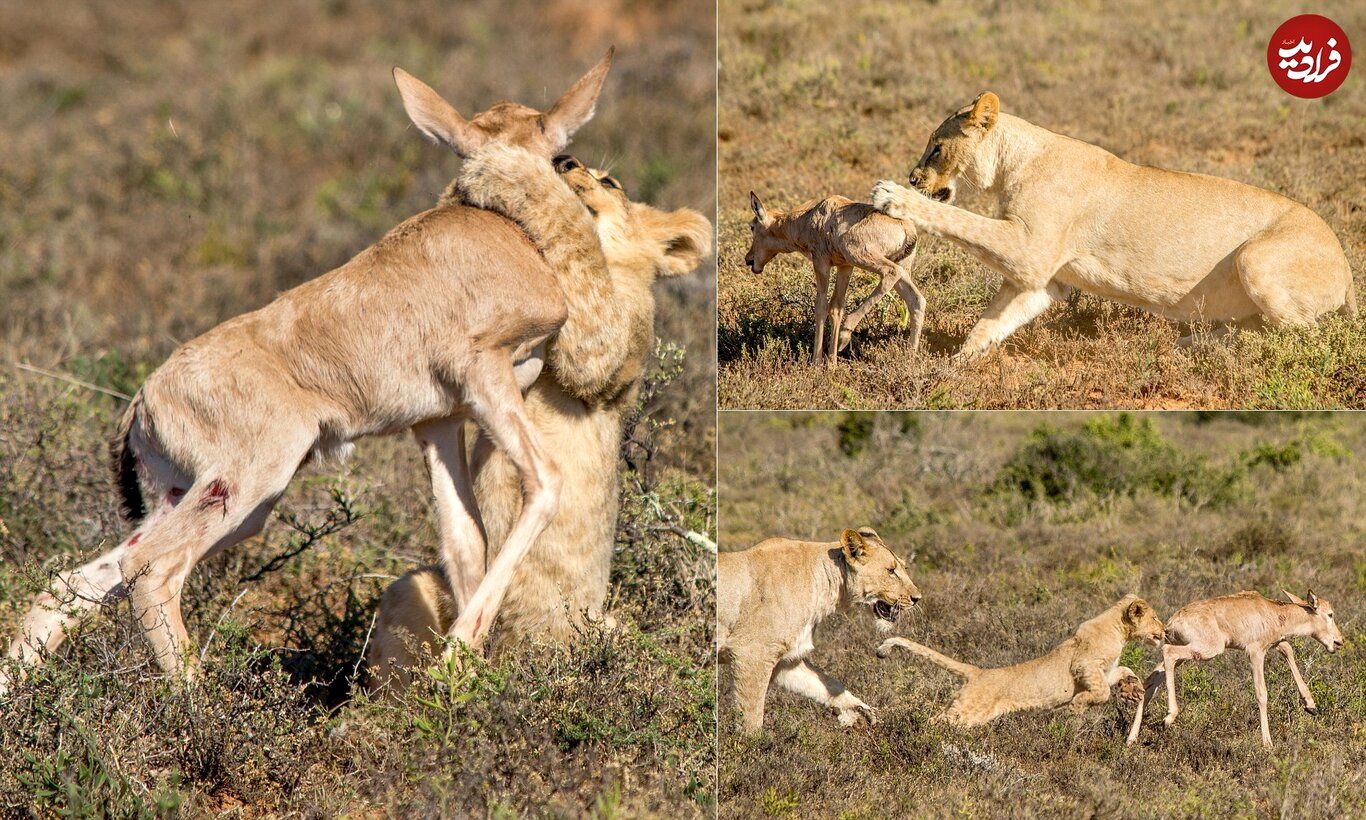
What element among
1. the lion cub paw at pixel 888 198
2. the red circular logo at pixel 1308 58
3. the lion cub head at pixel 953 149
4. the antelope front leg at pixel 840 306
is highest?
the red circular logo at pixel 1308 58

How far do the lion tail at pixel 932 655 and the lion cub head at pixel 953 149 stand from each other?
1.63 m

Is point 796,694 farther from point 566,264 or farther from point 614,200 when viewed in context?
point 614,200

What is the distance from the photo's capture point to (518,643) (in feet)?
16.6

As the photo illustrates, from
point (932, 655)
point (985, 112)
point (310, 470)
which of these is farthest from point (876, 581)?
point (310, 470)

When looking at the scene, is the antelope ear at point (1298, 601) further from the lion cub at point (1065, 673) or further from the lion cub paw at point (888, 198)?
the lion cub paw at point (888, 198)

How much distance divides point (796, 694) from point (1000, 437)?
3.17 m

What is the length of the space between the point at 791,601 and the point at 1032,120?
8.00ft

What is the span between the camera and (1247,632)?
174 inches

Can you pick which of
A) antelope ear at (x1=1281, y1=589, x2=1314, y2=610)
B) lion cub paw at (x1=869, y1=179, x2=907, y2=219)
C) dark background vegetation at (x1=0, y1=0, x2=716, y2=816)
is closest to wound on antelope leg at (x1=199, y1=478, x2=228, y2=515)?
dark background vegetation at (x1=0, y1=0, x2=716, y2=816)

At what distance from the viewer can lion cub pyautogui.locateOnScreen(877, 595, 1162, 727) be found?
421 centimetres

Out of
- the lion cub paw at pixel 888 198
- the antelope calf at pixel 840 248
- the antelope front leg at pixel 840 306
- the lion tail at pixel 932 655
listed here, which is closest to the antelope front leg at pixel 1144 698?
the lion tail at pixel 932 655

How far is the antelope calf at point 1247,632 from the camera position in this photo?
4.29m

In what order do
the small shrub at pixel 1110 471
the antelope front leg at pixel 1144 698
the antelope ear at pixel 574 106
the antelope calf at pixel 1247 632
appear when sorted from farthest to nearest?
the small shrub at pixel 1110 471 < the antelope ear at pixel 574 106 < the antelope calf at pixel 1247 632 < the antelope front leg at pixel 1144 698

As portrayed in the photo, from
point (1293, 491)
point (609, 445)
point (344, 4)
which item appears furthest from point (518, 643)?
point (344, 4)
